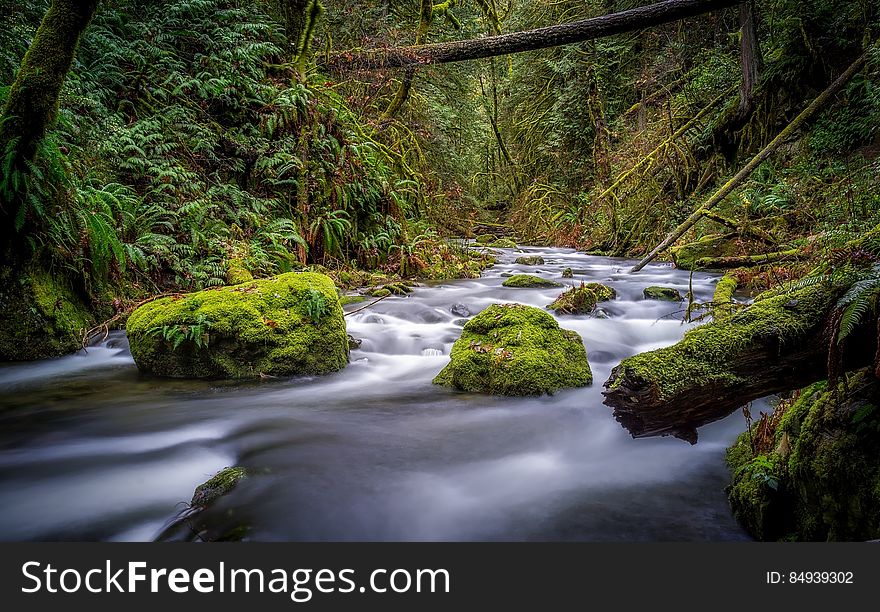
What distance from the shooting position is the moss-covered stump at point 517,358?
14.2 feet

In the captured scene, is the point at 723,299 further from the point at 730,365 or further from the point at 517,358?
the point at 730,365

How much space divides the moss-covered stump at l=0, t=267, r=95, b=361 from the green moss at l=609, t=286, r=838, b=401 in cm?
537

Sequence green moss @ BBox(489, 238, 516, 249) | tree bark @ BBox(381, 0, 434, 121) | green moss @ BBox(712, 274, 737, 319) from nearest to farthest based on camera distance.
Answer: green moss @ BBox(712, 274, 737, 319) → tree bark @ BBox(381, 0, 434, 121) → green moss @ BBox(489, 238, 516, 249)

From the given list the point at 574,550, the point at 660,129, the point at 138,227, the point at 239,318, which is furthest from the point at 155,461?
the point at 660,129

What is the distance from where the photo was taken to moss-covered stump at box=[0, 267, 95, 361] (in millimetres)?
4711

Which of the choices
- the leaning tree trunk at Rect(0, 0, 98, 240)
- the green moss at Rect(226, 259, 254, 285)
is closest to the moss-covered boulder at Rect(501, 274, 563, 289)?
the green moss at Rect(226, 259, 254, 285)

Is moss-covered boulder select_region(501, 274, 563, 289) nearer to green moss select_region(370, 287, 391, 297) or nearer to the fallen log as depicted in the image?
green moss select_region(370, 287, 391, 297)

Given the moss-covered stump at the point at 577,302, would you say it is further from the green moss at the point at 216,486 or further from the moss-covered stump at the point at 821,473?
the green moss at the point at 216,486

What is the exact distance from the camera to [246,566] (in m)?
1.84

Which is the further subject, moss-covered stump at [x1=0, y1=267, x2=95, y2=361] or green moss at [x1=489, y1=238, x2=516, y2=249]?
green moss at [x1=489, y1=238, x2=516, y2=249]

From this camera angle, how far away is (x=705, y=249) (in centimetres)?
866

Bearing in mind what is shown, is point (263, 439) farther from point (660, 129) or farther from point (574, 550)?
point (660, 129)

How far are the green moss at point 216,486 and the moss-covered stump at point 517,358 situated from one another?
2117mm

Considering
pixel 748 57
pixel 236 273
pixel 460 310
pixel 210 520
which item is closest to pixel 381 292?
pixel 460 310
